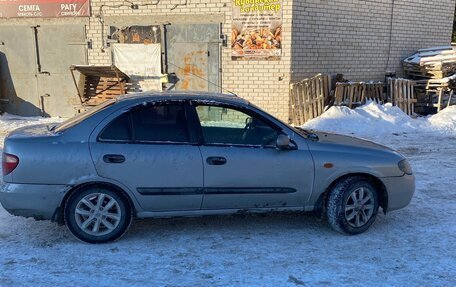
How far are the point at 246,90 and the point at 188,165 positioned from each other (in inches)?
285

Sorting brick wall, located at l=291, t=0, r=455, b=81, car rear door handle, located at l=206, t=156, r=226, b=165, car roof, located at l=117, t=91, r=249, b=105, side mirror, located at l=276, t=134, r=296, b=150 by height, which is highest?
brick wall, located at l=291, t=0, r=455, b=81

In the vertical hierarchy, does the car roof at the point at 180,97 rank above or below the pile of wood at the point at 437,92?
above

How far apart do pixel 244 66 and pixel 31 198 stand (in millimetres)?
7766

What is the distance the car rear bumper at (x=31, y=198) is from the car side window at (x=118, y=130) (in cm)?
60

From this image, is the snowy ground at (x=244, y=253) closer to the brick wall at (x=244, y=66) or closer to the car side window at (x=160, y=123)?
the car side window at (x=160, y=123)

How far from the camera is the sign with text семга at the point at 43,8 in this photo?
11.9m

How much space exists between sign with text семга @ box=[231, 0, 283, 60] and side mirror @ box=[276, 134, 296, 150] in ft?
22.4

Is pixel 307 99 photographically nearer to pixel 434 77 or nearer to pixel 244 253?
pixel 434 77

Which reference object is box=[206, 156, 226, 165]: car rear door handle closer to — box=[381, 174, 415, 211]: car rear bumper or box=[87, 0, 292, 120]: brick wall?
box=[381, 174, 415, 211]: car rear bumper

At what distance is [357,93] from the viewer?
11.7 m

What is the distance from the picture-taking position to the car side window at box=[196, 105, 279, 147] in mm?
4473

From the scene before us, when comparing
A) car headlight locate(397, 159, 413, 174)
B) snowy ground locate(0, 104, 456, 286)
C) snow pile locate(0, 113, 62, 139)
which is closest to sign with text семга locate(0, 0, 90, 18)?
snow pile locate(0, 113, 62, 139)

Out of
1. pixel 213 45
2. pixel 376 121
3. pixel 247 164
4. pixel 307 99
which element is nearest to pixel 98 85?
pixel 213 45

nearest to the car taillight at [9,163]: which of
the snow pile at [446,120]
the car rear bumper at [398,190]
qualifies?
the car rear bumper at [398,190]
